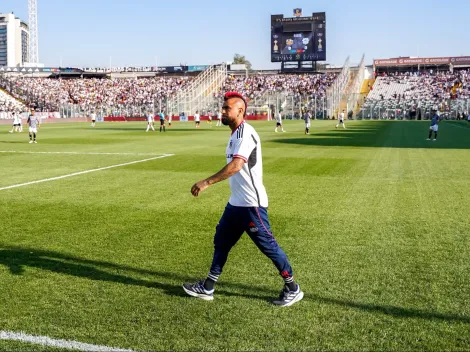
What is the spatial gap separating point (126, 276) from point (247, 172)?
1.95 m

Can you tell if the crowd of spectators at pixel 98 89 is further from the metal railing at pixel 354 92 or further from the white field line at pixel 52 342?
the white field line at pixel 52 342

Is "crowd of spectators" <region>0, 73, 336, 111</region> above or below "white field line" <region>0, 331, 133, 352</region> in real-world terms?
above

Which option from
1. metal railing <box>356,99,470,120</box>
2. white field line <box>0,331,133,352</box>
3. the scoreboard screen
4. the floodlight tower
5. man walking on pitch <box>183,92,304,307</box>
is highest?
the floodlight tower

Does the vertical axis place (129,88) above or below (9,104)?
above

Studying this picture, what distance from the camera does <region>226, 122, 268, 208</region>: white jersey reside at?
16.2ft

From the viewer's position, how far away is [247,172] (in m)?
5.02

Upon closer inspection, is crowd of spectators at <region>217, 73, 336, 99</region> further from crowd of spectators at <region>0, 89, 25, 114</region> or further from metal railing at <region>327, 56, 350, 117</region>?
crowd of spectators at <region>0, 89, 25, 114</region>

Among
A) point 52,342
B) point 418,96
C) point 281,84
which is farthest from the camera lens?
point 281,84

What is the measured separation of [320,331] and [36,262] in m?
3.59

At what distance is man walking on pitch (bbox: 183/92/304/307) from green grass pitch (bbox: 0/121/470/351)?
7.7 inches

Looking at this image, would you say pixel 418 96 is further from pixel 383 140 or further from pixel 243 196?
pixel 243 196

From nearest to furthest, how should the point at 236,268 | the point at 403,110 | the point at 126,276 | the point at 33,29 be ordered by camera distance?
the point at 126,276
the point at 236,268
the point at 403,110
the point at 33,29

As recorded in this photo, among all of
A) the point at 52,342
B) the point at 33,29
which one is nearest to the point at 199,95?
the point at 52,342

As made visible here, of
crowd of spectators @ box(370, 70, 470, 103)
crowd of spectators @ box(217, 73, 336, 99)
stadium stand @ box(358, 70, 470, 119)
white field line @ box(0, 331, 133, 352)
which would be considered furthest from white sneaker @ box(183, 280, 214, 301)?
crowd of spectators @ box(370, 70, 470, 103)
